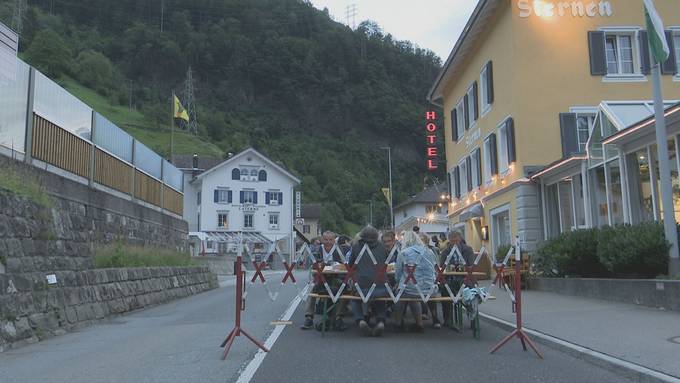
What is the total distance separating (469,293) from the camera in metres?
9.36

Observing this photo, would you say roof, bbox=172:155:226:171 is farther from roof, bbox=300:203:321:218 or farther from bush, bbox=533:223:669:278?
bush, bbox=533:223:669:278

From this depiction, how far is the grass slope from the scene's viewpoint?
95438 millimetres

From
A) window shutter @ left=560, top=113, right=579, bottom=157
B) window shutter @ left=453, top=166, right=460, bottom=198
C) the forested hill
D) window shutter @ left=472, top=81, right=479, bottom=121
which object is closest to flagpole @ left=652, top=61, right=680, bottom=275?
window shutter @ left=560, top=113, right=579, bottom=157

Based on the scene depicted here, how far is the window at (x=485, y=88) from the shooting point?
2552cm

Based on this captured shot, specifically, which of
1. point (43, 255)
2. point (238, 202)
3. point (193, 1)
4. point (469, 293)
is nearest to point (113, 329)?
point (43, 255)

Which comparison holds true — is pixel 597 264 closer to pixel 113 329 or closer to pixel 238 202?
pixel 113 329

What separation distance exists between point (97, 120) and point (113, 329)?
777cm

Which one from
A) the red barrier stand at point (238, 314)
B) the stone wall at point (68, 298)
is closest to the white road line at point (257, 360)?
the red barrier stand at point (238, 314)

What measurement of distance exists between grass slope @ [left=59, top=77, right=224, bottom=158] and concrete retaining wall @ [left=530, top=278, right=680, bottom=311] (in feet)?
266

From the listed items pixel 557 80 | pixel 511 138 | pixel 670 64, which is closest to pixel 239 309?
pixel 511 138

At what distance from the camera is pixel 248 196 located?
2672 inches

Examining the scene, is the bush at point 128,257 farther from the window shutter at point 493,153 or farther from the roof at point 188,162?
the roof at point 188,162

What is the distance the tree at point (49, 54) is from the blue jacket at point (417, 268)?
104 meters

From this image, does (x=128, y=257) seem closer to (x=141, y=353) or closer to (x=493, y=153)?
(x=141, y=353)
